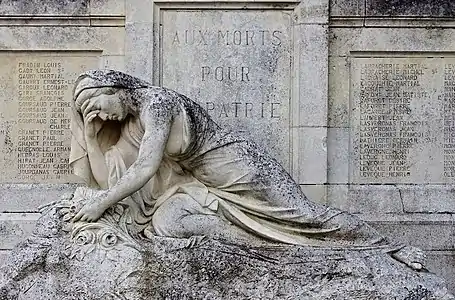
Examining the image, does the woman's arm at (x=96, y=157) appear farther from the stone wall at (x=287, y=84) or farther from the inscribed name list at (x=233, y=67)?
the inscribed name list at (x=233, y=67)

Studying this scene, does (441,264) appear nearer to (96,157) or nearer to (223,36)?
(223,36)

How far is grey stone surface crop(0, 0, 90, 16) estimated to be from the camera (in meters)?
8.80

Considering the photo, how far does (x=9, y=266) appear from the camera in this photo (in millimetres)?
7109

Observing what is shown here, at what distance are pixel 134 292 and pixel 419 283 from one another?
224cm

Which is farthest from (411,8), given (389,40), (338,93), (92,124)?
(92,124)

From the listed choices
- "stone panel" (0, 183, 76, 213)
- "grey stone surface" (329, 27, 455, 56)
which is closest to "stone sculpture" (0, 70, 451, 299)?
"stone panel" (0, 183, 76, 213)

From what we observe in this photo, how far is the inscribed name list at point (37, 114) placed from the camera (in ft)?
29.1

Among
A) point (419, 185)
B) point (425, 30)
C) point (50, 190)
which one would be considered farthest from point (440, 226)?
point (50, 190)

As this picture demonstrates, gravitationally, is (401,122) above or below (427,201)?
above

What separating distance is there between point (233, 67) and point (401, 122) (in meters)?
1.73

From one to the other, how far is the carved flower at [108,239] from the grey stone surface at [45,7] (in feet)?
8.65

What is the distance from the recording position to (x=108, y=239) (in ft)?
23.4

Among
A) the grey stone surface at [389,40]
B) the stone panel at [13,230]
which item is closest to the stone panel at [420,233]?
the grey stone surface at [389,40]

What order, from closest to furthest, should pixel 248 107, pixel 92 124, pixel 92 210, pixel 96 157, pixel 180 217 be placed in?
pixel 92 210
pixel 180 217
pixel 92 124
pixel 96 157
pixel 248 107
